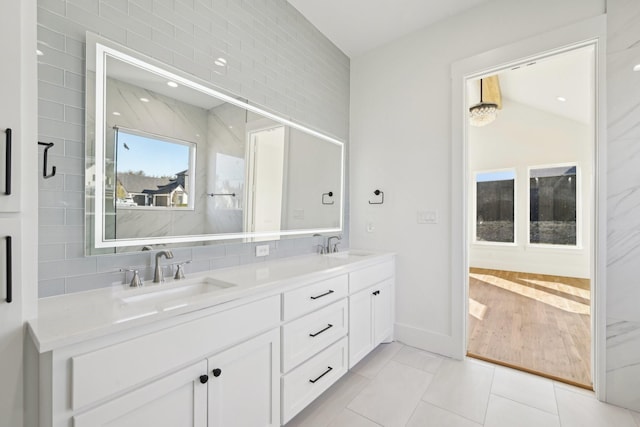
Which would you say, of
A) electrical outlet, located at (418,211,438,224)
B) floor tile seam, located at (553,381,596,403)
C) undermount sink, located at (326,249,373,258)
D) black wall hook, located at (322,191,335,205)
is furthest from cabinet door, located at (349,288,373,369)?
floor tile seam, located at (553,381,596,403)

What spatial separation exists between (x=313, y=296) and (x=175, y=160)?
3.66ft

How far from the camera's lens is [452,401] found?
5.99ft

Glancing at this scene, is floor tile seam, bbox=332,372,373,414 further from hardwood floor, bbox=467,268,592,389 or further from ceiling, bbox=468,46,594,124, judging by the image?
ceiling, bbox=468,46,594,124

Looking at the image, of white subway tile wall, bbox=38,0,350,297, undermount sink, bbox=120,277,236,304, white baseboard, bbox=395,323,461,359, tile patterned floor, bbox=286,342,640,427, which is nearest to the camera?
white subway tile wall, bbox=38,0,350,297

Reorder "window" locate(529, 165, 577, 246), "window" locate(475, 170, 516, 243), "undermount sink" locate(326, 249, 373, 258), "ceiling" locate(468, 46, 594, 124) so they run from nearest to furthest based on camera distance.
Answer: "undermount sink" locate(326, 249, 373, 258) → "ceiling" locate(468, 46, 594, 124) → "window" locate(529, 165, 577, 246) → "window" locate(475, 170, 516, 243)

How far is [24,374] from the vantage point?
3.02ft

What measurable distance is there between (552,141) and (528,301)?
11.2ft

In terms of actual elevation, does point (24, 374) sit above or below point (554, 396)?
above

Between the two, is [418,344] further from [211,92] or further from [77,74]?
[77,74]

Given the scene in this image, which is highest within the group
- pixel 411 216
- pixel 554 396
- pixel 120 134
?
pixel 120 134

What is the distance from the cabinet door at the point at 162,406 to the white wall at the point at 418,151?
2.01m

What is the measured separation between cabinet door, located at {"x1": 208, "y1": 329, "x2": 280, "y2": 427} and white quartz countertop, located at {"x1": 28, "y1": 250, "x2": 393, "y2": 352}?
24cm

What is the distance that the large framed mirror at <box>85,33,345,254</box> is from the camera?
130 centimetres

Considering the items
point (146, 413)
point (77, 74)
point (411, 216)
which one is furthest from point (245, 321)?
point (411, 216)
